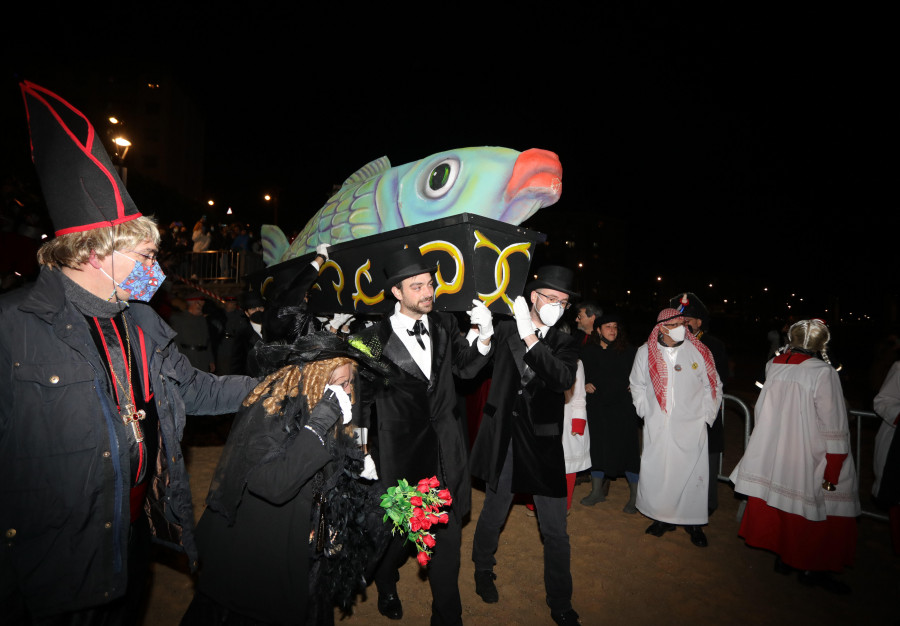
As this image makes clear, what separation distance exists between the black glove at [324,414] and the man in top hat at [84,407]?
561 millimetres

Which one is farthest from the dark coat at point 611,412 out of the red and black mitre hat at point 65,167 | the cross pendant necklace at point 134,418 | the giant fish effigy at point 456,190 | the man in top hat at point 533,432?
the red and black mitre hat at point 65,167

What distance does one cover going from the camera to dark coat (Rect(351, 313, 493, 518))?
2.69 metres

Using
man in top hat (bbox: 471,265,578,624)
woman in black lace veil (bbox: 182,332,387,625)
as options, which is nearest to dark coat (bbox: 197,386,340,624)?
woman in black lace veil (bbox: 182,332,387,625)

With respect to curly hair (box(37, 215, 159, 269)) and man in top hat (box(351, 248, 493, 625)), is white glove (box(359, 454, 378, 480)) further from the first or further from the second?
curly hair (box(37, 215, 159, 269))

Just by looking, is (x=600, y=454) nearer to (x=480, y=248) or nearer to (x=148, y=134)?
(x=480, y=248)

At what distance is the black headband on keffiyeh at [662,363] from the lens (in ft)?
13.9

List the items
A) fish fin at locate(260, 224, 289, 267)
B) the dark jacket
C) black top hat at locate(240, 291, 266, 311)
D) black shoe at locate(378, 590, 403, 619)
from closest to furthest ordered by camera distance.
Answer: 1. the dark jacket
2. black shoe at locate(378, 590, 403, 619)
3. fish fin at locate(260, 224, 289, 267)
4. black top hat at locate(240, 291, 266, 311)

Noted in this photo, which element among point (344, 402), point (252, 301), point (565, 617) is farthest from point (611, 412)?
point (252, 301)

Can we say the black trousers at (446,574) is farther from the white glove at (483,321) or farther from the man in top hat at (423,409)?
the white glove at (483,321)

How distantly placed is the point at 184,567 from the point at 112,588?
90.5 inches

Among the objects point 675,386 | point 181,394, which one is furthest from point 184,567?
point 675,386

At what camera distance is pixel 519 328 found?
2967mm

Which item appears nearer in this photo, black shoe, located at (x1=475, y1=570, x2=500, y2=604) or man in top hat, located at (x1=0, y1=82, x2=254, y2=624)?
man in top hat, located at (x1=0, y1=82, x2=254, y2=624)

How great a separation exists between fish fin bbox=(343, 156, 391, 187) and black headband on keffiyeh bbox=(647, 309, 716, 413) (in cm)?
267
